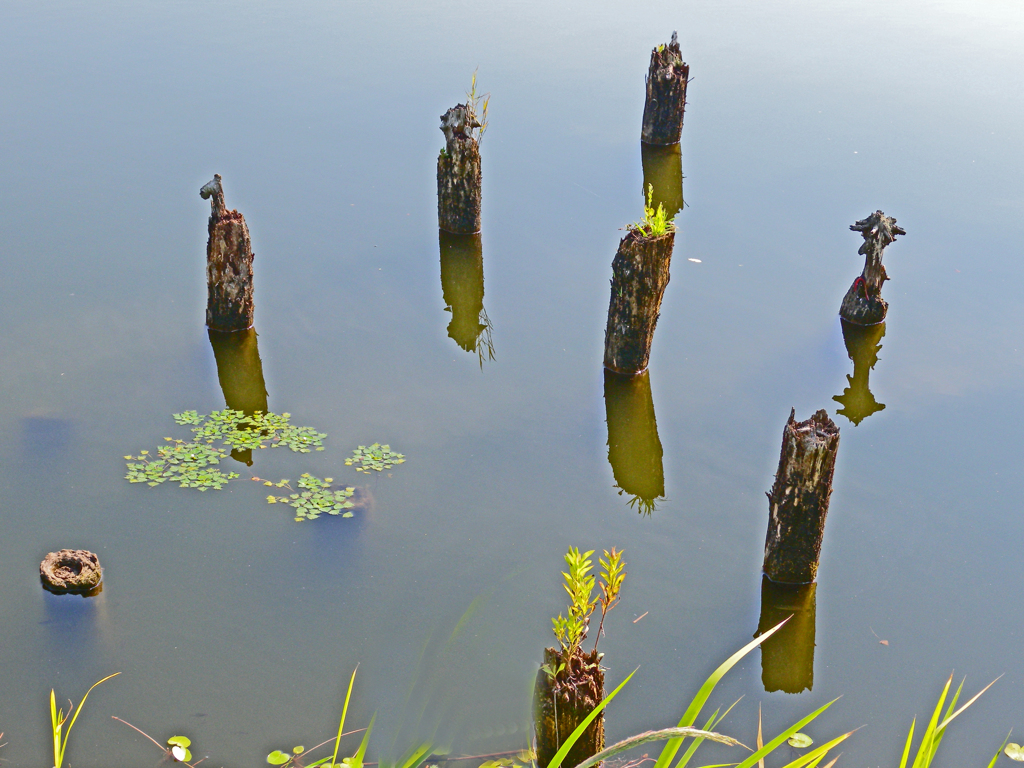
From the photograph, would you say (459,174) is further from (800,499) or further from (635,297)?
(800,499)

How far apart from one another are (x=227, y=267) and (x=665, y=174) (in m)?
6.71

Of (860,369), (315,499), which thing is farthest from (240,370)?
(860,369)

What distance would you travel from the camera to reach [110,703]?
476cm

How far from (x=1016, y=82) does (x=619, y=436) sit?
1296cm

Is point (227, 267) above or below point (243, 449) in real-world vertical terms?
above

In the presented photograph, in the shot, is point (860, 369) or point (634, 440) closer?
point (634, 440)

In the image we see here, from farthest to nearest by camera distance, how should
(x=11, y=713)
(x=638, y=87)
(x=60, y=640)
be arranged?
1. (x=638, y=87)
2. (x=60, y=640)
3. (x=11, y=713)

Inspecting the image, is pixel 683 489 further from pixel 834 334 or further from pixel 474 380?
pixel 834 334

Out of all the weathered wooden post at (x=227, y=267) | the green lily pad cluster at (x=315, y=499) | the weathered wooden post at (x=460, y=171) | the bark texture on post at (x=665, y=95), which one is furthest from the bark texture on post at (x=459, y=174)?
the green lily pad cluster at (x=315, y=499)

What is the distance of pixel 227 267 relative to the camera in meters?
7.77

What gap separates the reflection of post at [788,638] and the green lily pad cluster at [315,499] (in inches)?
110

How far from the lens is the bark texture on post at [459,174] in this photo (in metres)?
9.13

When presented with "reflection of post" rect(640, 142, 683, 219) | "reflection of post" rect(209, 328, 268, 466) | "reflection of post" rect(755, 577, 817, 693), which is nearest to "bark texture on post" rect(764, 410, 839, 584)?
"reflection of post" rect(755, 577, 817, 693)

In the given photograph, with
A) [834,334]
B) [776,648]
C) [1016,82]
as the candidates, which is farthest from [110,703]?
[1016,82]
